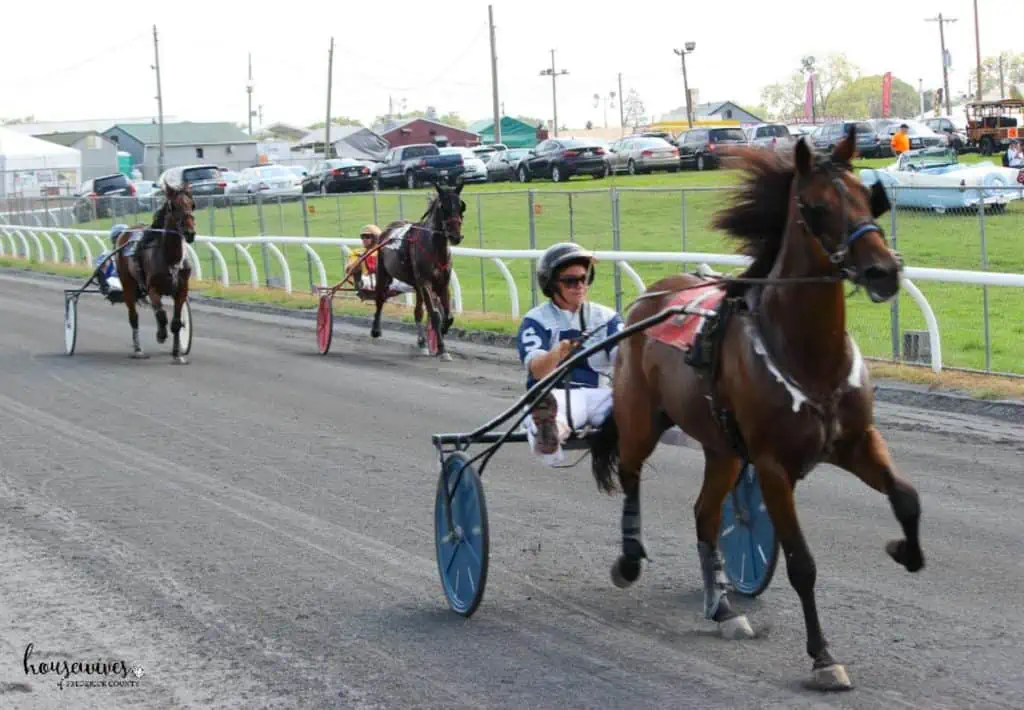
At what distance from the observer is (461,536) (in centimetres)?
681

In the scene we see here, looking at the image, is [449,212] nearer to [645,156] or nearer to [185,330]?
[185,330]

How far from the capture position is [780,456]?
17.9ft

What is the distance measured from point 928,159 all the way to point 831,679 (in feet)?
97.8

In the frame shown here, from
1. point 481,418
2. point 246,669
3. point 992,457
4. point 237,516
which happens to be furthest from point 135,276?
point 246,669

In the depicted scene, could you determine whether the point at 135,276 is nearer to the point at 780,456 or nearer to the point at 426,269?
the point at 426,269

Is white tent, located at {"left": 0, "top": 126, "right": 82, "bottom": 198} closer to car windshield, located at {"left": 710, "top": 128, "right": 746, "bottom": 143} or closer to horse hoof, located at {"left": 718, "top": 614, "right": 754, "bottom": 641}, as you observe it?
car windshield, located at {"left": 710, "top": 128, "right": 746, "bottom": 143}

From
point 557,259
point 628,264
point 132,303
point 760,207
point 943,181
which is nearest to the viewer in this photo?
point 760,207

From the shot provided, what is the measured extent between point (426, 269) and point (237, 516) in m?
8.84

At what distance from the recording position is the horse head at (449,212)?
17312 mm

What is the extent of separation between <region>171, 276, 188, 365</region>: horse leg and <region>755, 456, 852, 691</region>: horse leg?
1249 centimetres

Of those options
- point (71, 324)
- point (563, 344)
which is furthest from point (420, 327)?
point (563, 344)

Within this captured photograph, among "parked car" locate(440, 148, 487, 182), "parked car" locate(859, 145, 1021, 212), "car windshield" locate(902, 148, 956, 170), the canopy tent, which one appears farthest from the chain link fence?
the canopy tent

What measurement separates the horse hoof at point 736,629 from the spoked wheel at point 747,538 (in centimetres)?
45

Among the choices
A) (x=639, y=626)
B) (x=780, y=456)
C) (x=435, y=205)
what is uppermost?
(x=435, y=205)
